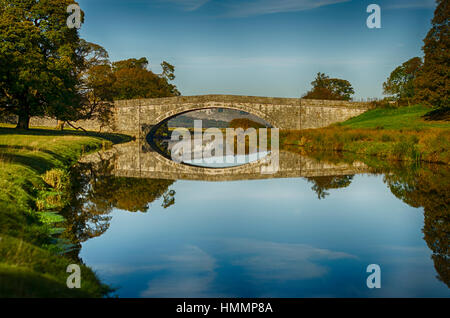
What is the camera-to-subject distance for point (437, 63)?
30.2 metres

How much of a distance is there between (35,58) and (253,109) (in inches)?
970

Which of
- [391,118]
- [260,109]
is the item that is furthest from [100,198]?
[260,109]

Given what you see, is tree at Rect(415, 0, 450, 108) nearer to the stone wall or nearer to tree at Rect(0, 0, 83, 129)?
the stone wall

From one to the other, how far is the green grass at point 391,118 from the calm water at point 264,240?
73.2ft

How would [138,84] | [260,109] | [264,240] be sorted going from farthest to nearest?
1. [138,84]
2. [260,109]
3. [264,240]

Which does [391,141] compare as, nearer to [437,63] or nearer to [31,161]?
[437,63]

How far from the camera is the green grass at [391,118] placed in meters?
33.0

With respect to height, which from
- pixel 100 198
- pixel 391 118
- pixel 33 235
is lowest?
pixel 33 235

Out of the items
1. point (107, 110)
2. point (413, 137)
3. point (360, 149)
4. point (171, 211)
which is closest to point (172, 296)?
point (171, 211)

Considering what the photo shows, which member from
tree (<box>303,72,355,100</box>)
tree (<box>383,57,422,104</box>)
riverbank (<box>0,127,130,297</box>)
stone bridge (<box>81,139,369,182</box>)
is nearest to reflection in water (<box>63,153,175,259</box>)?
riverbank (<box>0,127,130,297</box>)

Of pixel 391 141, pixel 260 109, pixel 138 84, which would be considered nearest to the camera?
pixel 391 141

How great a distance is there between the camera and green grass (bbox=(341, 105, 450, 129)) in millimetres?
32972

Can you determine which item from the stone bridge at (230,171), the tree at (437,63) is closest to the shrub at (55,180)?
the stone bridge at (230,171)

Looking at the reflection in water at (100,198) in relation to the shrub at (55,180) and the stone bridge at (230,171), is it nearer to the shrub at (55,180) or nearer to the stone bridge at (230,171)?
the shrub at (55,180)
